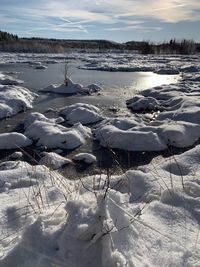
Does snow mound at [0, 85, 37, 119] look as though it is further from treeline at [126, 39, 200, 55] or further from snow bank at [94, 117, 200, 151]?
treeline at [126, 39, 200, 55]

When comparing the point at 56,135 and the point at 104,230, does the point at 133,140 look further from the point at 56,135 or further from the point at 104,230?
the point at 104,230

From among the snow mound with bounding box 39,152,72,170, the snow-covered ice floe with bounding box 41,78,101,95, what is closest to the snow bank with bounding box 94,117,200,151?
the snow mound with bounding box 39,152,72,170

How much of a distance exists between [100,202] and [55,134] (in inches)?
139

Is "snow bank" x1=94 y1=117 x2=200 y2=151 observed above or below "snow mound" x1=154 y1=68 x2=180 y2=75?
above

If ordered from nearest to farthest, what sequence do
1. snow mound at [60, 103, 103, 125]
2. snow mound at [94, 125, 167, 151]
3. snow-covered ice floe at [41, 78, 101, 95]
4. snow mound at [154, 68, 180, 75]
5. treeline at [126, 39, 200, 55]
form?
snow mound at [94, 125, 167, 151], snow mound at [60, 103, 103, 125], snow-covered ice floe at [41, 78, 101, 95], snow mound at [154, 68, 180, 75], treeline at [126, 39, 200, 55]

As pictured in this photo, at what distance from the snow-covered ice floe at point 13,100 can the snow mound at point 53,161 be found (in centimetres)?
265

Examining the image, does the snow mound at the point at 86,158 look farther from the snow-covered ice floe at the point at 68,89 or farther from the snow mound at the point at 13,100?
the snow-covered ice floe at the point at 68,89

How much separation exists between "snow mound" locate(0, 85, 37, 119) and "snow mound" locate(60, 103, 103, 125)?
3.33 feet

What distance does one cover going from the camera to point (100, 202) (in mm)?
2260

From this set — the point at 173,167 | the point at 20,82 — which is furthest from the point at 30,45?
the point at 173,167

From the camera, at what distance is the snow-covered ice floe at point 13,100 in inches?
290

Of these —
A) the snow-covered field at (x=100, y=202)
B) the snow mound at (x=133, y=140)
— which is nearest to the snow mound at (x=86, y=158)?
the snow-covered field at (x=100, y=202)

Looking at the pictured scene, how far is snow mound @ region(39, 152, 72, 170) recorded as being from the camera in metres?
4.70

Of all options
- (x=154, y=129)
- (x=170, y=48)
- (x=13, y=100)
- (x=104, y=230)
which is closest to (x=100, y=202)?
(x=104, y=230)
